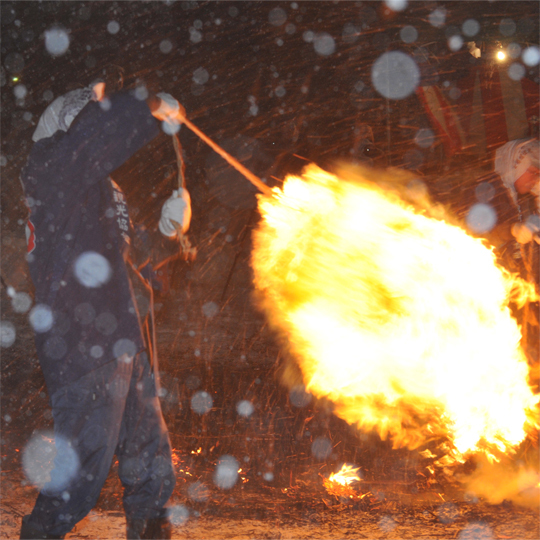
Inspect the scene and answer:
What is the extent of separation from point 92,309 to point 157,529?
3.57 ft

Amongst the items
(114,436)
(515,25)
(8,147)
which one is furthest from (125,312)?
(515,25)

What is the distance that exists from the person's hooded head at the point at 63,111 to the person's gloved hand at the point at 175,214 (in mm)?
631

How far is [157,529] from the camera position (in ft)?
6.85

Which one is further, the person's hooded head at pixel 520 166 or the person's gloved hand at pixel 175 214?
the person's hooded head at pixel 520 166

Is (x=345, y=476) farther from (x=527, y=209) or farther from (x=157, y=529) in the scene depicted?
(x=527, y=209)

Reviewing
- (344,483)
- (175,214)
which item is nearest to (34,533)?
(175,214)

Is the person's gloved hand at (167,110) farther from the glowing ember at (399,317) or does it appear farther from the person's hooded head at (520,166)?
the person's hooded head at (520,166)

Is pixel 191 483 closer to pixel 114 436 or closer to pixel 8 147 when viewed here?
pixel 114 436

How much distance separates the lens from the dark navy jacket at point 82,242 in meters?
2.00

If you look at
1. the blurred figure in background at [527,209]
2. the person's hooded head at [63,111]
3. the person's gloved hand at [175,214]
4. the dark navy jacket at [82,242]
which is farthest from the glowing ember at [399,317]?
the person's hooded head at [63,111]

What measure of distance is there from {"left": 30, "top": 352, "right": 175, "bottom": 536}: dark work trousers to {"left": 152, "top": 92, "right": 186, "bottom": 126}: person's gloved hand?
3.96 feet

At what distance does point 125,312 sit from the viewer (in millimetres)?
2107

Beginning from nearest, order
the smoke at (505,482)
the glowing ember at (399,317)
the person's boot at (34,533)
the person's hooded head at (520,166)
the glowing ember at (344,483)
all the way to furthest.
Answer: the person's boot at (34,533) → the smoke at (505,482) → the glowing ember at (344,483) → the glowing ember at (399,317) → the person's hooded head at (520,166)

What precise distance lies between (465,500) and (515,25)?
452cm
